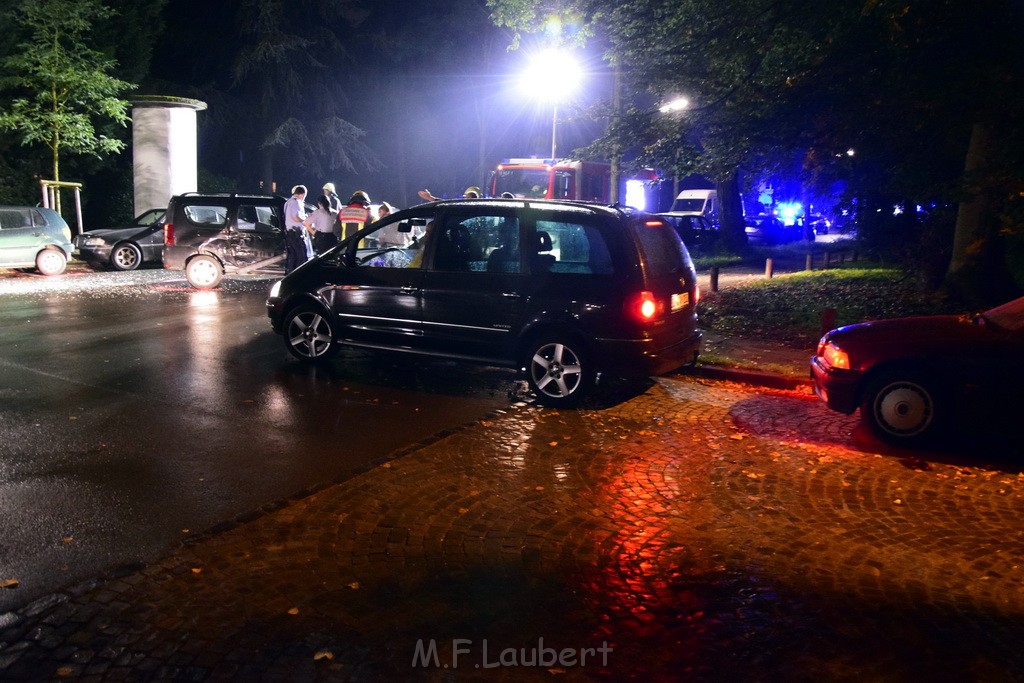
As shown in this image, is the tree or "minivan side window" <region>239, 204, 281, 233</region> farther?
the tree

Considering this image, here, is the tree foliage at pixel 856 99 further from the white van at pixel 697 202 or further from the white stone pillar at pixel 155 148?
the white van at pixel 697 202

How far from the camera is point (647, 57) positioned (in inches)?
742

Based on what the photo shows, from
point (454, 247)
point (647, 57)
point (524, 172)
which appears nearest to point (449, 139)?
point (524, 172)

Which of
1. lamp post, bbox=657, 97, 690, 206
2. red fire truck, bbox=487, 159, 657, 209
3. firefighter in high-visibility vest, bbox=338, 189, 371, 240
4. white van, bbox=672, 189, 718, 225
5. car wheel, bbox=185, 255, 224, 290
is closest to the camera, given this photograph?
firefighter in high-visibility vest, bbox=338, 189, 371, 240

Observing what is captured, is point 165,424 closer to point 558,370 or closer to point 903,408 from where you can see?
point 558,370

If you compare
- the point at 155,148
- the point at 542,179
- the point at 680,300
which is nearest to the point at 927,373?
the point at 680,300

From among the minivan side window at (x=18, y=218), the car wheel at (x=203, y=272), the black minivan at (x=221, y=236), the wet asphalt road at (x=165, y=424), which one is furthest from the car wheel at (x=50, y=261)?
the wet asphalt road at (x=165, y=424)

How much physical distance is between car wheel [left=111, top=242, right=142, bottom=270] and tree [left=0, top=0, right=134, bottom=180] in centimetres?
451

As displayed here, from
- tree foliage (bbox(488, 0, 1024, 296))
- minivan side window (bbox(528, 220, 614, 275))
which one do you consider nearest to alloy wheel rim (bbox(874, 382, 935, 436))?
minivan side window (bbox(528, 220, 614, 275))

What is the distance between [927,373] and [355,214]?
1143 cm

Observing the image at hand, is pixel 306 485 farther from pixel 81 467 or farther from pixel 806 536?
→ pixel 806 536

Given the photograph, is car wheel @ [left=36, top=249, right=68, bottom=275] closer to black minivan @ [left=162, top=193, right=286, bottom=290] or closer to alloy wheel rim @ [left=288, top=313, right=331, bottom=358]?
black minivan @ [left=162, top=193, right=286, bottom=290]

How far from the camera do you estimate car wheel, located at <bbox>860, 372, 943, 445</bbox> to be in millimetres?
7152

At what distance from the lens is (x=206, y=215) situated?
18078 mm
